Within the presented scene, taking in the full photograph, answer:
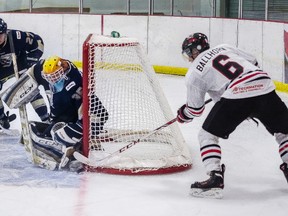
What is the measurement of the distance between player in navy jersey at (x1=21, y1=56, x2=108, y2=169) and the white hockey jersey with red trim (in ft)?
2.27

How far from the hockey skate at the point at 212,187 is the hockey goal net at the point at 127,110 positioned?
466 millimetres

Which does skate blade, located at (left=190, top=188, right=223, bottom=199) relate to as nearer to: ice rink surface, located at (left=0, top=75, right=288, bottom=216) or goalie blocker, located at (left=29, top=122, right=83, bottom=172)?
ice rink surface, located at (left=0, top=75, right=288, bottom=216)

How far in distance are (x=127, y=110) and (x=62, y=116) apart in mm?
417

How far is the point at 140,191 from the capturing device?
3.35 meters

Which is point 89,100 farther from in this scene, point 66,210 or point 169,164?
point 66,210

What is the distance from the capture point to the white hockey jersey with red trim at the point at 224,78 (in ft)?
10.5

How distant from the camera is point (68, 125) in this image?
372cm

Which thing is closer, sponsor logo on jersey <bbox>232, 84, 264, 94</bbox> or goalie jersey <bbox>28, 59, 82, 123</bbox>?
sponsor logo on jersey <bbox>232, 84, 264, 94</bbox>

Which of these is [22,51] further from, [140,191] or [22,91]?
[140,191]

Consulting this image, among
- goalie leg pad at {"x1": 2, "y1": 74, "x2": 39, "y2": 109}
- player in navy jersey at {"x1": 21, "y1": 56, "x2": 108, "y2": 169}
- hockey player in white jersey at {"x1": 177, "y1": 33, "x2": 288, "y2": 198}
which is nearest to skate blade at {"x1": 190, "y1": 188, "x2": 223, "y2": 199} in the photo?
hockey player in white jersey at {"x1": 177, "y1": 33, "x2": 288, "y2": 198}

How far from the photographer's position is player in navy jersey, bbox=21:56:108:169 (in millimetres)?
3686

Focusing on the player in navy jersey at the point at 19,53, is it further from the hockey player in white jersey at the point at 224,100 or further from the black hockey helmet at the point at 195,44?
the hockey player in white jersey at the point at 224,100

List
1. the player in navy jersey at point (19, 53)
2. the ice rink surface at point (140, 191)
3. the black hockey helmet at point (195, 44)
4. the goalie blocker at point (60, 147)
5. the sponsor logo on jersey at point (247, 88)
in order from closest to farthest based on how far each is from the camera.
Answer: the ice rink surface at point (140, 191) < the sponsor logo on jersey at point (247, 88) < the black hockey helmet at point (195, 44) < the goalie blocker at point (60, 147) < the player in navy jersey at point (19, 53)

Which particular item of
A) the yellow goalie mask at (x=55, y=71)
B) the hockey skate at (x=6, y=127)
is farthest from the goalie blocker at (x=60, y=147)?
the hockey skate at (x=6, y=127)
